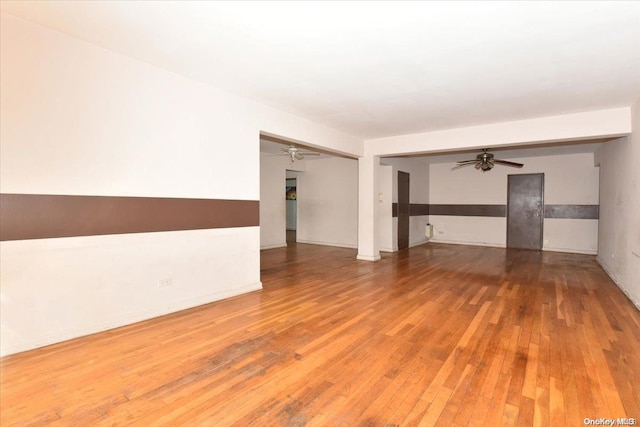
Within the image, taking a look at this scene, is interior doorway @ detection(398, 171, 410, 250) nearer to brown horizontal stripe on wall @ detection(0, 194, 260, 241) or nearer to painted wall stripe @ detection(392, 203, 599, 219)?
painted wall stripe @ detection(392, 203, 599, 219)

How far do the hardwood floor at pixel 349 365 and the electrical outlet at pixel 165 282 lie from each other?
35 centimetres

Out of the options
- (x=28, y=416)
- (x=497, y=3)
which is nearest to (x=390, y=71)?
(x=497, y=3)

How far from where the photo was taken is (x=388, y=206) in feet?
27.0

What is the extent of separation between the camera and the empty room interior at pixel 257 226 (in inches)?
82.0

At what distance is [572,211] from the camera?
26.8ft

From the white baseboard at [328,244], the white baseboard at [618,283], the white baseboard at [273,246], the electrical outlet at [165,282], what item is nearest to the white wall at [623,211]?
the white baseboard at [618,283]

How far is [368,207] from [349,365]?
191 inches

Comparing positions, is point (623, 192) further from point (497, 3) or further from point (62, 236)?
point (62, 236)

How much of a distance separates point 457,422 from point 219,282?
9.93 feet

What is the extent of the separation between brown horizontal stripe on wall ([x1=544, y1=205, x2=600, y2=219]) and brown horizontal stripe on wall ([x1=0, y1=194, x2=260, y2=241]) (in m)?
8.30

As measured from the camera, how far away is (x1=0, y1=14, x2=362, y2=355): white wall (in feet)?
8.38

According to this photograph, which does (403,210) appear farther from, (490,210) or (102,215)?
(102,215)

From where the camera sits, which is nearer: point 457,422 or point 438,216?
point 457,422

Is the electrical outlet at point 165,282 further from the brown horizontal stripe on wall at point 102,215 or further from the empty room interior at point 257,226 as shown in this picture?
the brown horizontal stripe on wall at point 102,215
